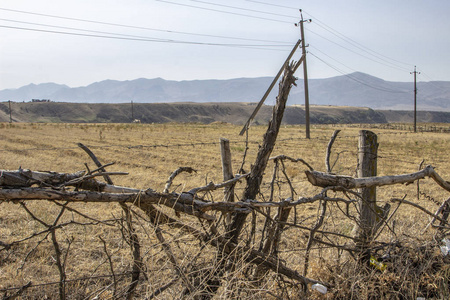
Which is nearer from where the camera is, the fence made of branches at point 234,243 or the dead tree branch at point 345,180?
the fence made of branches at point 234,243

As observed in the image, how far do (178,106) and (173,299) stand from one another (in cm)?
14652

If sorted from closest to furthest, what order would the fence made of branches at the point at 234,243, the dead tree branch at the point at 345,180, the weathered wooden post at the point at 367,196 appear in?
the fence made of branches at the point at 234,243 < the dead tree branch at the point at 345,180 < the weathered wooden post at the point at 367,196

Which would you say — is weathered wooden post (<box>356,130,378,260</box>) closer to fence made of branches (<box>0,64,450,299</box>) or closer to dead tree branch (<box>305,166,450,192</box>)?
fence made of branches (<box>0,64,450,299</box>)

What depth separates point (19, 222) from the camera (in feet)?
19.9

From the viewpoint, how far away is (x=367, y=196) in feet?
12.0

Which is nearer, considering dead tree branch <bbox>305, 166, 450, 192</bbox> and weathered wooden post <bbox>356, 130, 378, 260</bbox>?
dead tree branch <bbox>305, 166, 450, 192</bbox>

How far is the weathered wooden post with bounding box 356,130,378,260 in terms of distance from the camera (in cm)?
359

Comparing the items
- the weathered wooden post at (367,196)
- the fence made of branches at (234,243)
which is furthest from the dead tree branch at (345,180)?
the weathered wooden post at (367,196)

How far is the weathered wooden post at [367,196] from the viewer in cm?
359

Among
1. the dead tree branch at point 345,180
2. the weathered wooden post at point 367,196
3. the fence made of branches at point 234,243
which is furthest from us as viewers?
the weathered wooden post at point 367,196

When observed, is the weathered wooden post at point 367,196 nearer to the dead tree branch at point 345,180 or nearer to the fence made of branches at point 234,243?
the fence made of branches at point 234,243

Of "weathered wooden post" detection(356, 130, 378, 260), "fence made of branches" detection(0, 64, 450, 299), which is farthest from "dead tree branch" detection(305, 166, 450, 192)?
"weathered wooden post" detection(356, 130, 378, 260)

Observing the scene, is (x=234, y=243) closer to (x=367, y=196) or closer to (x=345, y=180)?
(x=345, y=180)

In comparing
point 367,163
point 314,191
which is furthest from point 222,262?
point 314,191
